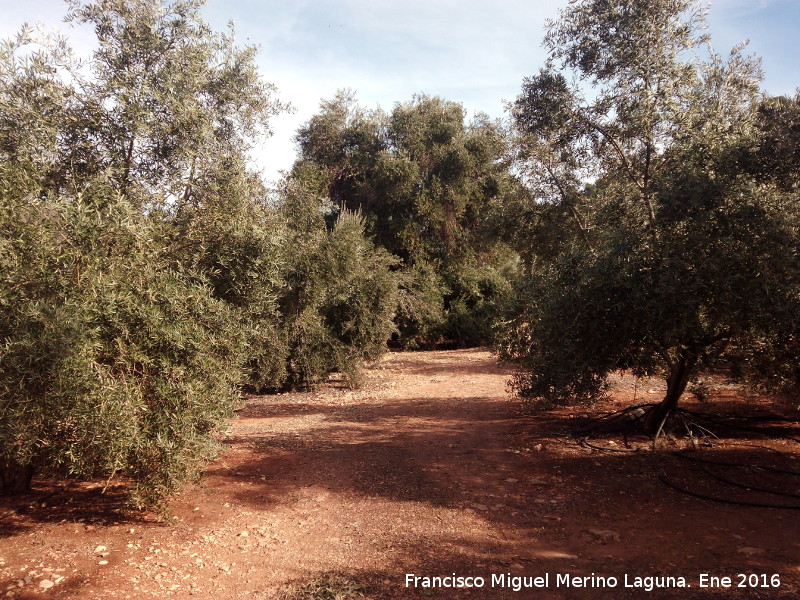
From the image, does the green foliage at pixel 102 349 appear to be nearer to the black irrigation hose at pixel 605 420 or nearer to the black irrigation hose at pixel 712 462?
the black irrigation hose at pixel 712 462

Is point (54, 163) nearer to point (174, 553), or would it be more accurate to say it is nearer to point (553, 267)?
point (174, 553)

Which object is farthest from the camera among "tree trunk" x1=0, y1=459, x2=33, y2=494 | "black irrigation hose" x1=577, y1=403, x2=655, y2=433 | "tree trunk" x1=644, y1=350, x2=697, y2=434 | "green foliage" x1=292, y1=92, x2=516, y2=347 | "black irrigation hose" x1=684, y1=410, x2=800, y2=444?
"green foliage" x1=292, y1=92, x2=516, y2=347

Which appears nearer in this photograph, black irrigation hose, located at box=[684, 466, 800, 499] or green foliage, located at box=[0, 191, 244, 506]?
green foliage, located at box=[0, 191, 244, 506]

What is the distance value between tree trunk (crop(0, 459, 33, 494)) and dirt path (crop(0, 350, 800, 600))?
350 mm

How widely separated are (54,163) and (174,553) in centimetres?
473

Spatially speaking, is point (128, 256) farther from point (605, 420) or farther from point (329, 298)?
point (329, 298)

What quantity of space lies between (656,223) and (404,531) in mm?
4797

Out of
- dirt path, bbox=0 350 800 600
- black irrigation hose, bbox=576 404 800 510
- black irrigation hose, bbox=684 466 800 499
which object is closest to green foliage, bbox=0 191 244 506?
dirt path, bbox=0 350 800 600

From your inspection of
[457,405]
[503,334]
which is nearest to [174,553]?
[503,334]

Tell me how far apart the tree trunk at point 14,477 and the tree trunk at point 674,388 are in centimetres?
838

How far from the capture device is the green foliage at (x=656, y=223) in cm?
625

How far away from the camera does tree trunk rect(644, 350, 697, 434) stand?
26.3 ft

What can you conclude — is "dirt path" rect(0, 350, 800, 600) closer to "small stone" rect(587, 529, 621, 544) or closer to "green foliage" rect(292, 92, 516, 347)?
"small stone" rect(587, 529, 621, 544)

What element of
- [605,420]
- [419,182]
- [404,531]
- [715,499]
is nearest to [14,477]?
[404,531]
